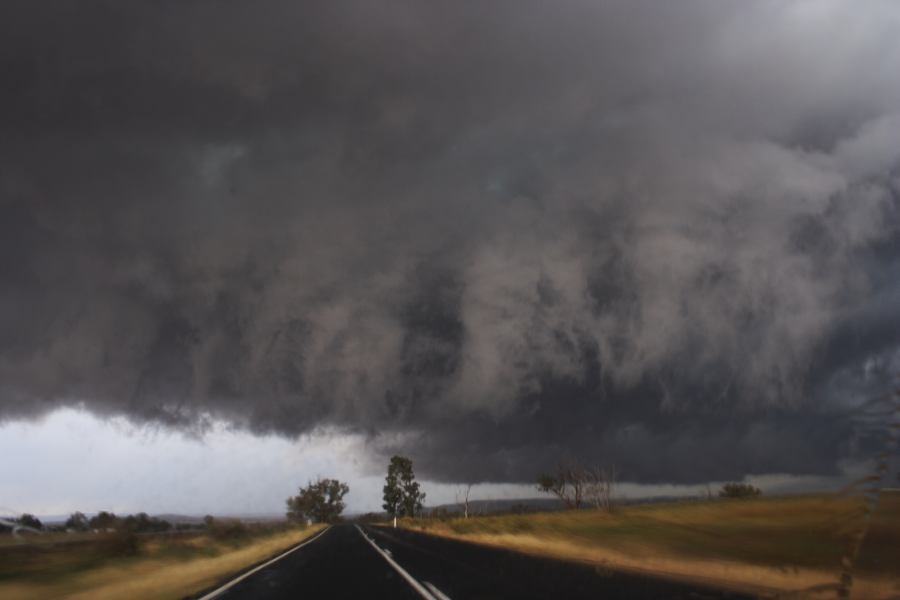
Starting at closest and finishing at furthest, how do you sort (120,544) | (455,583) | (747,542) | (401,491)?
1. (455,583)
2. (747,542)
3. (120,544)
4. (401,491)

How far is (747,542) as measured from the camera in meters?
31.7

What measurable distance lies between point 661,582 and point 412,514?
155m

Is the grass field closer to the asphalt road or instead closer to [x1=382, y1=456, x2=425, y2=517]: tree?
the asphalt road

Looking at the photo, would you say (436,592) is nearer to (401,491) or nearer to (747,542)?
(747,542)

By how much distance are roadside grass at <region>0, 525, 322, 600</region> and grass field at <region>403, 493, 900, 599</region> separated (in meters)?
14.8

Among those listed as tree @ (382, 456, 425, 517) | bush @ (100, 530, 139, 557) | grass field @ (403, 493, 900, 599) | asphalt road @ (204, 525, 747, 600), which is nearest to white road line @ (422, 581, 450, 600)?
asphalt road @ (204, 525, 747, 600)

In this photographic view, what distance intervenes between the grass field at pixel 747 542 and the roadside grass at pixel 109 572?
14.8 m

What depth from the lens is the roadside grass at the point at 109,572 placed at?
1792 cm

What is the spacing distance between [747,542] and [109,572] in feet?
98.4

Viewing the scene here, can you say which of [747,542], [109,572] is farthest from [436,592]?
[747,542]

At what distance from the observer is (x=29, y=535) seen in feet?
212

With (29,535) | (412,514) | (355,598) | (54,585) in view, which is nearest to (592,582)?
(355,598)

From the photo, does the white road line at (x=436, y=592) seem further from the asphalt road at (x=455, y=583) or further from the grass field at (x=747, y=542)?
the grass field at (x=747, y=542)

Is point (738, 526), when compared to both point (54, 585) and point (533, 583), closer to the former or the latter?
point (533, 583)
